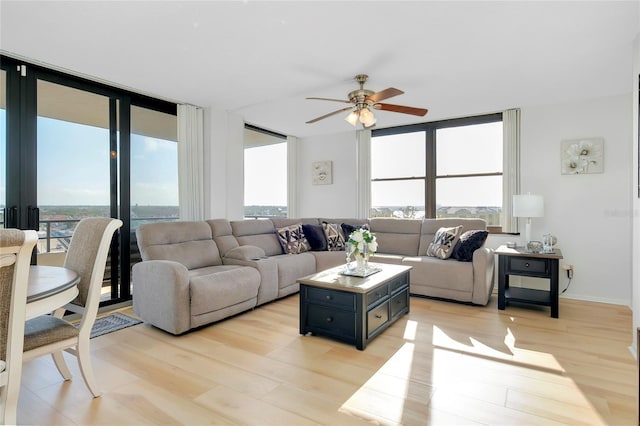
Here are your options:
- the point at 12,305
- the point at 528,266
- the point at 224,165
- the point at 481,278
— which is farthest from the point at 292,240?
the point at 12,305

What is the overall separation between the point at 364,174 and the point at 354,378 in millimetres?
3963

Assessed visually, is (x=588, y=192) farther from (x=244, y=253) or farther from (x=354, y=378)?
(x=244, y=253)

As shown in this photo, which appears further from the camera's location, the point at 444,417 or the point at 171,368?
the point at 171,368

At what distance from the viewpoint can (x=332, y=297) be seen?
8.96ft

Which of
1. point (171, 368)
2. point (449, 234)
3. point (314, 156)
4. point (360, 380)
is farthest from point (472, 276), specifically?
point (314, 156)

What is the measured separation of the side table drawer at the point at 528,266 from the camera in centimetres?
342

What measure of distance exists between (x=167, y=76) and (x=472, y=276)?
3.94 metres

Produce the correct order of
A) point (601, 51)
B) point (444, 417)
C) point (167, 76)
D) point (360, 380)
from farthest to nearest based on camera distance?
point (167, 76), point (601, 51), point (360, 380), point (444, 417)

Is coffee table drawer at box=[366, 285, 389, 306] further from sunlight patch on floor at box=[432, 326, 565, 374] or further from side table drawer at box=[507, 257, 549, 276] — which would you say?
side table drawer at box=[507, 257, 549, 276]

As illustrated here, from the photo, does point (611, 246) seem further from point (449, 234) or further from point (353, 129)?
point (353, 129)

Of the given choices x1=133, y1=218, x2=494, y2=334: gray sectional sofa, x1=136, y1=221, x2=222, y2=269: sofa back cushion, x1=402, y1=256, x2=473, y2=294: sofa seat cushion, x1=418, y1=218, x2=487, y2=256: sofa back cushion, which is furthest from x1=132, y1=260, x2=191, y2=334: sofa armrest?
x1=418, y1=218, x2=487, y2=256: sofa back cushion

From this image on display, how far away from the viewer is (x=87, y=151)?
11.6ft

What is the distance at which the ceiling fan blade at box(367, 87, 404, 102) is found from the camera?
280cm

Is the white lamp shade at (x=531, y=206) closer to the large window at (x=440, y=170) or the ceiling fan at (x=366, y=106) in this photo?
the large window at (x=440, y=170)
